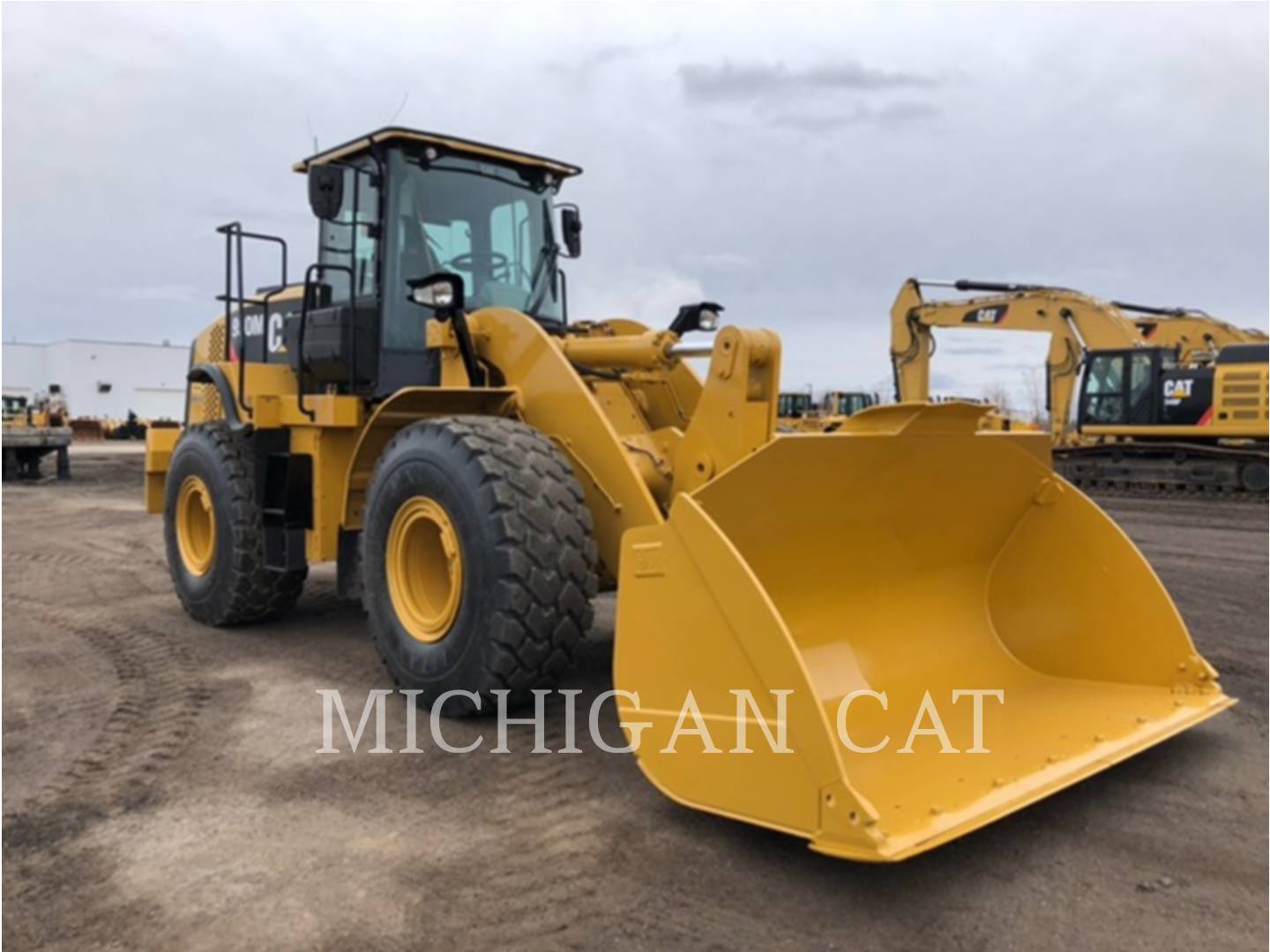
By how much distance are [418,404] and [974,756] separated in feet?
9.29

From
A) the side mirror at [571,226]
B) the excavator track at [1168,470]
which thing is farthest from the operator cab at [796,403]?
the side mirror at [571,226]

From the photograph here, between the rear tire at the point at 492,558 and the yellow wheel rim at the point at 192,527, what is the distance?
265 centimetres

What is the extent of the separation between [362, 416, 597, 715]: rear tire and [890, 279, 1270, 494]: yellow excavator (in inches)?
597

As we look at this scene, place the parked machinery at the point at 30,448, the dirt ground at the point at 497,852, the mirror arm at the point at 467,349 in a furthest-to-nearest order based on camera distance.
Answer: the parked machinery at the point at 30,448 → the mirror arm at the point at 467,349 → the dirt ground at the point at 497,852

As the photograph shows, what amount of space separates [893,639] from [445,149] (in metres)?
3.42

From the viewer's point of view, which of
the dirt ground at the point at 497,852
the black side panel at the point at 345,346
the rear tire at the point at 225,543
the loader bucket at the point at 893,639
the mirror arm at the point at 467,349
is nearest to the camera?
the dirt ground at the point at 497,852

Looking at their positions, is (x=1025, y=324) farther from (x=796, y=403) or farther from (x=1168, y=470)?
(x=796, y=403)

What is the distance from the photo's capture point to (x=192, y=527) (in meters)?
6.95

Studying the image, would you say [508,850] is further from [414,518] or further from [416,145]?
[416,145]

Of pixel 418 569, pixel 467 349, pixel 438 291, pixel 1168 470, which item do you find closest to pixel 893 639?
pixel 418 569

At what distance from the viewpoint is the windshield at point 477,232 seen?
223 inches

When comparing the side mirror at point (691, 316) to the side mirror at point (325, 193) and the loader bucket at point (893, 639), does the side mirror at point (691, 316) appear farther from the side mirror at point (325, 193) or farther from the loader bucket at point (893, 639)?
the side mirror at point (325, 193)

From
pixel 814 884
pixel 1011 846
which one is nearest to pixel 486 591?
pixel 814 884

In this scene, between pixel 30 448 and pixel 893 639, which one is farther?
pixel 30 448
